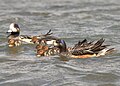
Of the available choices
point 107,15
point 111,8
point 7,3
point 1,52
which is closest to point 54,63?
point 1,52

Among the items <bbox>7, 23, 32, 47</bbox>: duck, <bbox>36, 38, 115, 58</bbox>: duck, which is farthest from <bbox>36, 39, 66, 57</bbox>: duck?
<bbox>7, 23, 32, 47</bbox>: duck

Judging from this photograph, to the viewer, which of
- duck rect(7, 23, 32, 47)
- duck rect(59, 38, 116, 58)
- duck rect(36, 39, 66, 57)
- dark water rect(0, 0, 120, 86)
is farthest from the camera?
duck rect(7, 23, 32, 47)

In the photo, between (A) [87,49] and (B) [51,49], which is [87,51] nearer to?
(A) [87,49]

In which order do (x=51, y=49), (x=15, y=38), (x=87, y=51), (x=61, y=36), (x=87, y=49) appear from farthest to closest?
1. (x=61, y=36)
2. (x=15, y=38)
3. (x=51, y=49)
4. (x=87, y=49)
5. (x=87, y=51)

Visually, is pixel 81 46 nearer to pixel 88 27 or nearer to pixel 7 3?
pixel 88 27

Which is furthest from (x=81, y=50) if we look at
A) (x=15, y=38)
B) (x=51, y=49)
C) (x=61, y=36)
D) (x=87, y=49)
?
(x=61, y=36)

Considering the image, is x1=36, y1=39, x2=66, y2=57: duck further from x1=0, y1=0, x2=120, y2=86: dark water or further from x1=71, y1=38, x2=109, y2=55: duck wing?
x1=71, y1=38, x2=109, y2=55: duck wing

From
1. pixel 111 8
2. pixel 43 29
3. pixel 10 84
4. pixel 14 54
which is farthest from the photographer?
pixel 111 8

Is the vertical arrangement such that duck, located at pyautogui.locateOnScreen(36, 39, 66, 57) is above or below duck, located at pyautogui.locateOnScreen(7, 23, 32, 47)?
below
